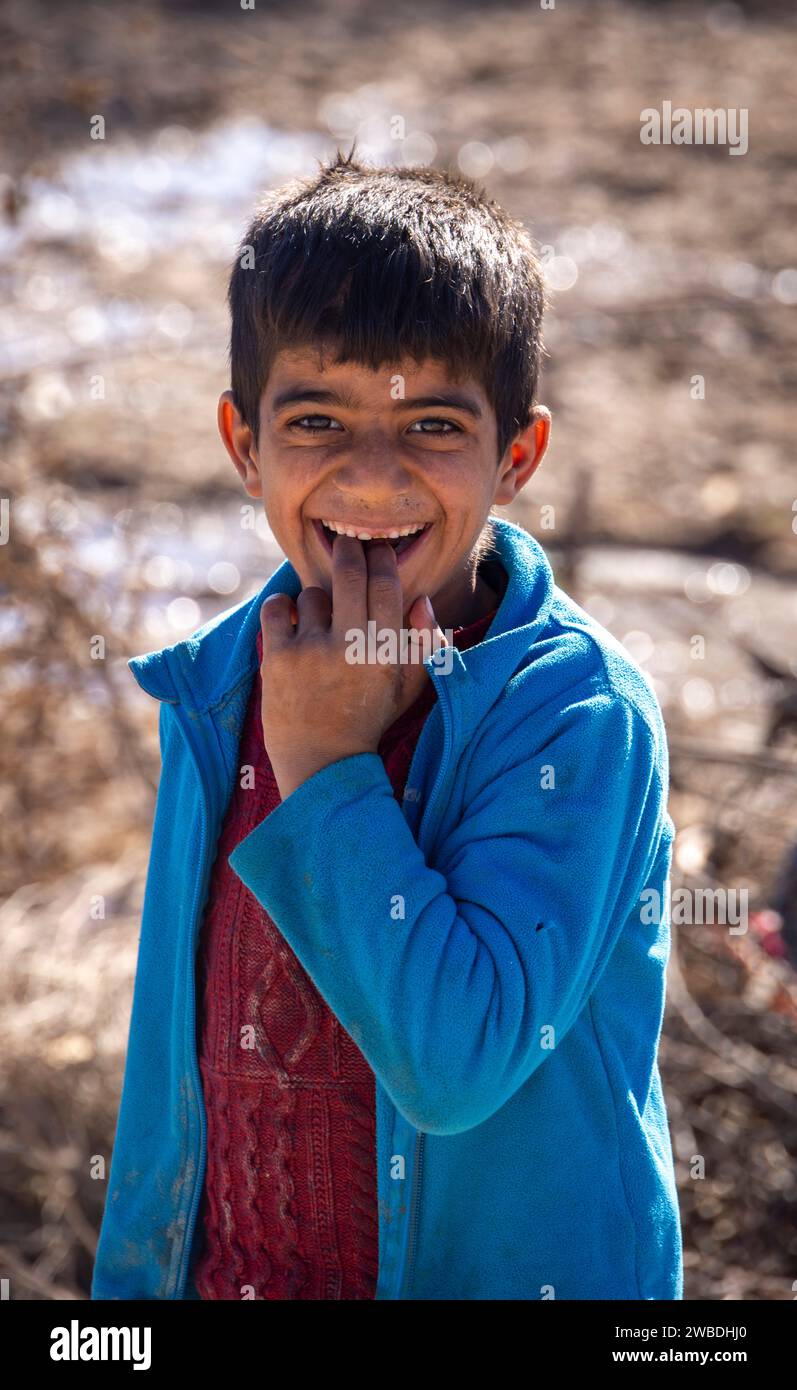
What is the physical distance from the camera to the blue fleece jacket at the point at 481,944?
136cm

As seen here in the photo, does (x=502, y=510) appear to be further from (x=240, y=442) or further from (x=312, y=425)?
(x=312, y=425)

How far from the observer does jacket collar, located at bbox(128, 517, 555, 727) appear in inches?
59.0

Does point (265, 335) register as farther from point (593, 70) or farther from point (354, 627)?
point (593, 70)

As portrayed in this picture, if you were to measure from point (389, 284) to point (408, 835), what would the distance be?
1.77ft

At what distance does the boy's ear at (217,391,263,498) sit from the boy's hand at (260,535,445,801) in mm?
242

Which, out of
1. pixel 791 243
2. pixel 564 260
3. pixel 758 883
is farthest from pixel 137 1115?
pixel 791 243

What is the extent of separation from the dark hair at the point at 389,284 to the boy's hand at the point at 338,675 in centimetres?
21

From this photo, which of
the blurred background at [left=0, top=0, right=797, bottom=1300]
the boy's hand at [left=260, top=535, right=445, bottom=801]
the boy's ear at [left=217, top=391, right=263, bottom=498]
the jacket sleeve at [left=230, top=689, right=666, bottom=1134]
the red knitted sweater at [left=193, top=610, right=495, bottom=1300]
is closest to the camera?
the jacket sleeve at [left=230, top=689, right=666, bottom=1134]

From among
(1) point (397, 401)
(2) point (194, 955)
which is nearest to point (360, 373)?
(1) point (397, 401)

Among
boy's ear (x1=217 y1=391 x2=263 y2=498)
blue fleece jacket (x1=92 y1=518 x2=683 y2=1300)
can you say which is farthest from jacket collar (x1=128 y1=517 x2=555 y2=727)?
boy's ear (x1=217 y1=391 x2=263 y2=498)

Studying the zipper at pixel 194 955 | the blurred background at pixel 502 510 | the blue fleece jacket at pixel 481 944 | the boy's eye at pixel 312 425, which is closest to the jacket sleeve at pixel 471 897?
the blue fleece jacket at pixel 481 944

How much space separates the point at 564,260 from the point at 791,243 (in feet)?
4.80

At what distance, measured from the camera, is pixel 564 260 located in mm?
8203

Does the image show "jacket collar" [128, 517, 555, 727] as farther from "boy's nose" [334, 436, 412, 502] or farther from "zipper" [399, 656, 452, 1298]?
"boy's nose" [334, 436, 412, 502]
